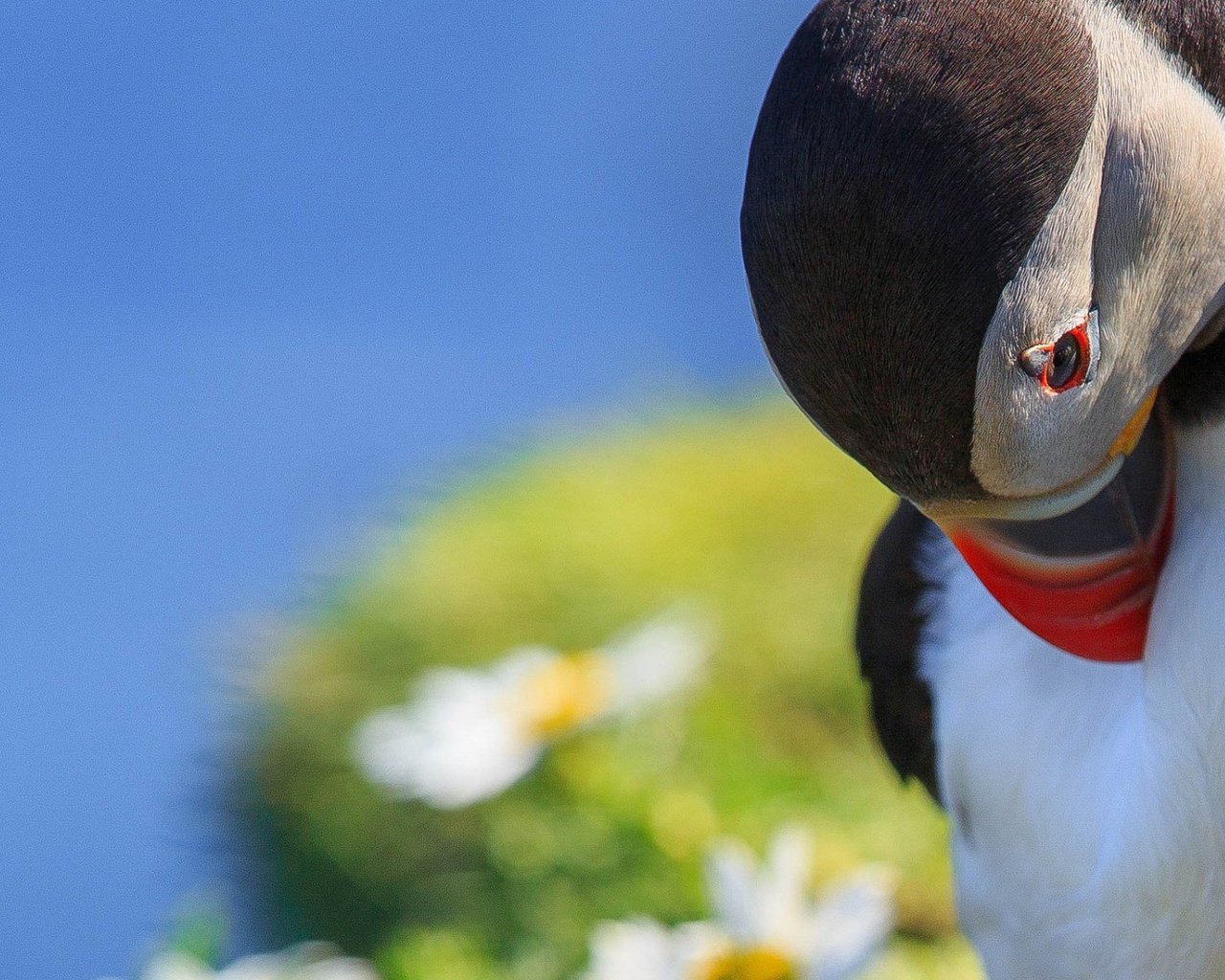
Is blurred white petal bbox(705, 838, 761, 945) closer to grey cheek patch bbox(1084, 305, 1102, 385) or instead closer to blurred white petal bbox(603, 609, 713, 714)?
blurred white petal bbox(603, 609, 713, 714)

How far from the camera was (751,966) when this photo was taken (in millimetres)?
888

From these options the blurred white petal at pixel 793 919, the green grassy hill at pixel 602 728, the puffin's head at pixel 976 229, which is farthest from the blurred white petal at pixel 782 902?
the puffin's head at pixel 976 229

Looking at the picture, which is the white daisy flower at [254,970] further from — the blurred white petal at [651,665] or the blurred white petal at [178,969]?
the blurred white petal at [651,665]

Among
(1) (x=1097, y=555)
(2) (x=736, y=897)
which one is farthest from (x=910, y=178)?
(2) (x=736, y=897)

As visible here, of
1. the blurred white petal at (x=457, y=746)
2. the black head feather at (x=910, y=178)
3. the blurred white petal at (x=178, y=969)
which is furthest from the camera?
the blurred white petal at (x=457, y=746)

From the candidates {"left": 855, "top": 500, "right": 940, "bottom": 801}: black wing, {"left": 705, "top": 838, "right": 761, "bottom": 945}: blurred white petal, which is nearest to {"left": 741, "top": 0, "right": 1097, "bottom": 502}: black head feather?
{"left": 855, "top": 500, "right": 940, "bottom": 801}: black wing

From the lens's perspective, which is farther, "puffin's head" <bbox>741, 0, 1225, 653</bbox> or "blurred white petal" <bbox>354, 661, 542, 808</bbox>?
"blurred white petal" <bbox>354, 661, 542, 808</bbox>

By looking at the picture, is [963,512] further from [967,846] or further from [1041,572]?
[967,846]

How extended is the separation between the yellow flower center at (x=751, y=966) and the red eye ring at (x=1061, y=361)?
18.5 inches

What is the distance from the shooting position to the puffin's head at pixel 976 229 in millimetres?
486

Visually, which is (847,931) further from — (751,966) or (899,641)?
(899,641)

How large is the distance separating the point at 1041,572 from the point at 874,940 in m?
0.36

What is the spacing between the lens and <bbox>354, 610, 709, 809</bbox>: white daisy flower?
1.16m

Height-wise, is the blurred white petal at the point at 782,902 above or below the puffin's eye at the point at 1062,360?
above
